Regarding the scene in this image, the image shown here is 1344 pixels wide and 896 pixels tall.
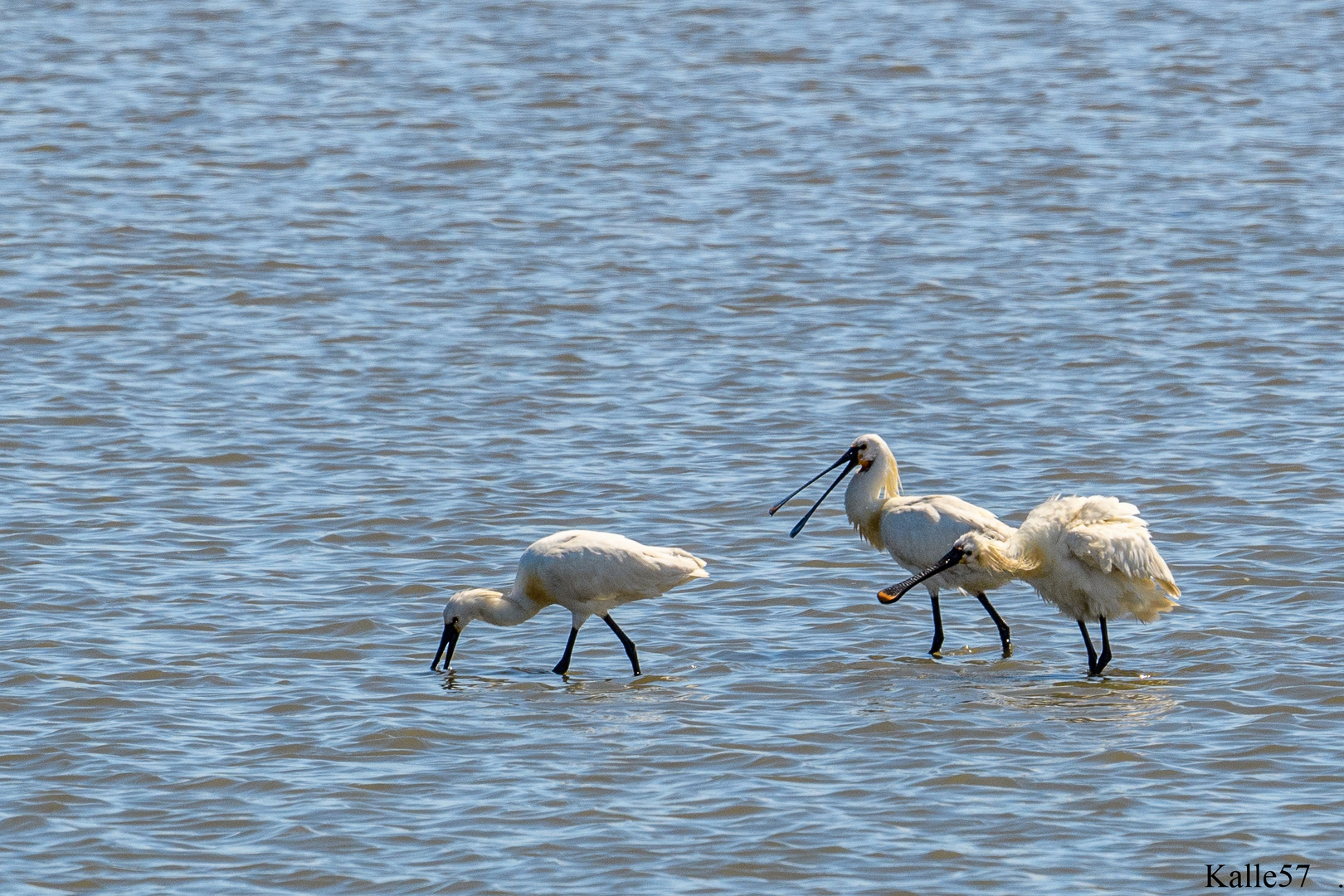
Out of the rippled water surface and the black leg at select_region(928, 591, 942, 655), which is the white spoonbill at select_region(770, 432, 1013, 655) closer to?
the black leg at select_region(928, 591, 942, 655)

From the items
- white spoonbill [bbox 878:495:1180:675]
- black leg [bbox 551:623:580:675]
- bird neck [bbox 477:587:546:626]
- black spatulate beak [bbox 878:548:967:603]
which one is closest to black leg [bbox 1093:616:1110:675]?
white spoonbill [bbox 878:495:1180:675]

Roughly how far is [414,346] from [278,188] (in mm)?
6012

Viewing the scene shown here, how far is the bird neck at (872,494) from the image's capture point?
12258 mm

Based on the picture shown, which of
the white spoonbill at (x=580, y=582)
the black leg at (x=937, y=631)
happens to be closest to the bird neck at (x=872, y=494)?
the black leg at (x=937, y=631)

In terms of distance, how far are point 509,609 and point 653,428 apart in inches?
173

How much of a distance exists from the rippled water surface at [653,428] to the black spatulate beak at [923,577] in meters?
0.28

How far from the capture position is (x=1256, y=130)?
83.1ft

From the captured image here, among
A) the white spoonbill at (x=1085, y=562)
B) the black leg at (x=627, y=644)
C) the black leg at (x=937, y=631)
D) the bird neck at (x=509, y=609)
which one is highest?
the white spoonbill at (x=1085, y=562)

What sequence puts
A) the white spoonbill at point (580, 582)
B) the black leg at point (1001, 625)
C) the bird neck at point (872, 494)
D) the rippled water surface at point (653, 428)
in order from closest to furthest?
1. the rippled water surface at point (653, 428)
2. the white spoonbill at point (580, 582)
3. the black leg at point (1001, 625)
4. the bird neck at point (872, 494)

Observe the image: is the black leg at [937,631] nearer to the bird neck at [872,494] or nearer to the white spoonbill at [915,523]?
the white spoonbill at [915,523]

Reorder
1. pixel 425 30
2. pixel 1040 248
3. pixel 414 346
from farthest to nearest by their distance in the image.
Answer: pixel 425 30
pixel 1040 248
pixel 414 346

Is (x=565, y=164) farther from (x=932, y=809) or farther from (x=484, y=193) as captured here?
(x=932, y=809)

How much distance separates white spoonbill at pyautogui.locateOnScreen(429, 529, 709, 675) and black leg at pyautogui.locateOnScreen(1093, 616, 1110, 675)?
2.02m

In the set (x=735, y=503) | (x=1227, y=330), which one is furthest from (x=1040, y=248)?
(x=735, y=503)
